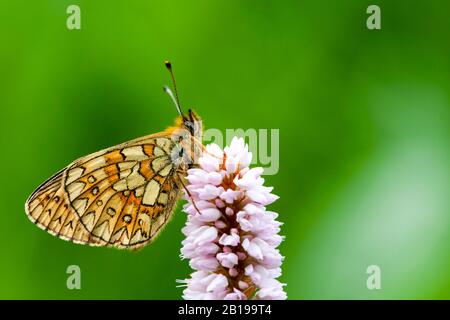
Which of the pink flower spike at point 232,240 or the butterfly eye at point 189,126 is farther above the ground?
the butterfly eye at point 189,126

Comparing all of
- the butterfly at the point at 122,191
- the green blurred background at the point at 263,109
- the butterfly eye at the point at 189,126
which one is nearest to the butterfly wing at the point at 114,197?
the butterfly at the point at 122,191

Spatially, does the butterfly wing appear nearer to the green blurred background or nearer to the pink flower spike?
the pink flower spike

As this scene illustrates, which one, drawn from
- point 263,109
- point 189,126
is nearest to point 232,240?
point 189,126

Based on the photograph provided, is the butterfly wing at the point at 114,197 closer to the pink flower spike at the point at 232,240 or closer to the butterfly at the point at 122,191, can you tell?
the butterfly at the point at 122,191

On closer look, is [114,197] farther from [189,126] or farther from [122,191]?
[189,126]

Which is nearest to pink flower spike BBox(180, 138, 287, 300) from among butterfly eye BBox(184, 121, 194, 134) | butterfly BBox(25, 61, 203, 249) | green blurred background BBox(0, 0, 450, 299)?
butterfly BBox(25, 61, 203, 249)

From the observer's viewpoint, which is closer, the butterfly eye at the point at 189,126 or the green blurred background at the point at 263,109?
the butterfly eye at the point at 189,126
